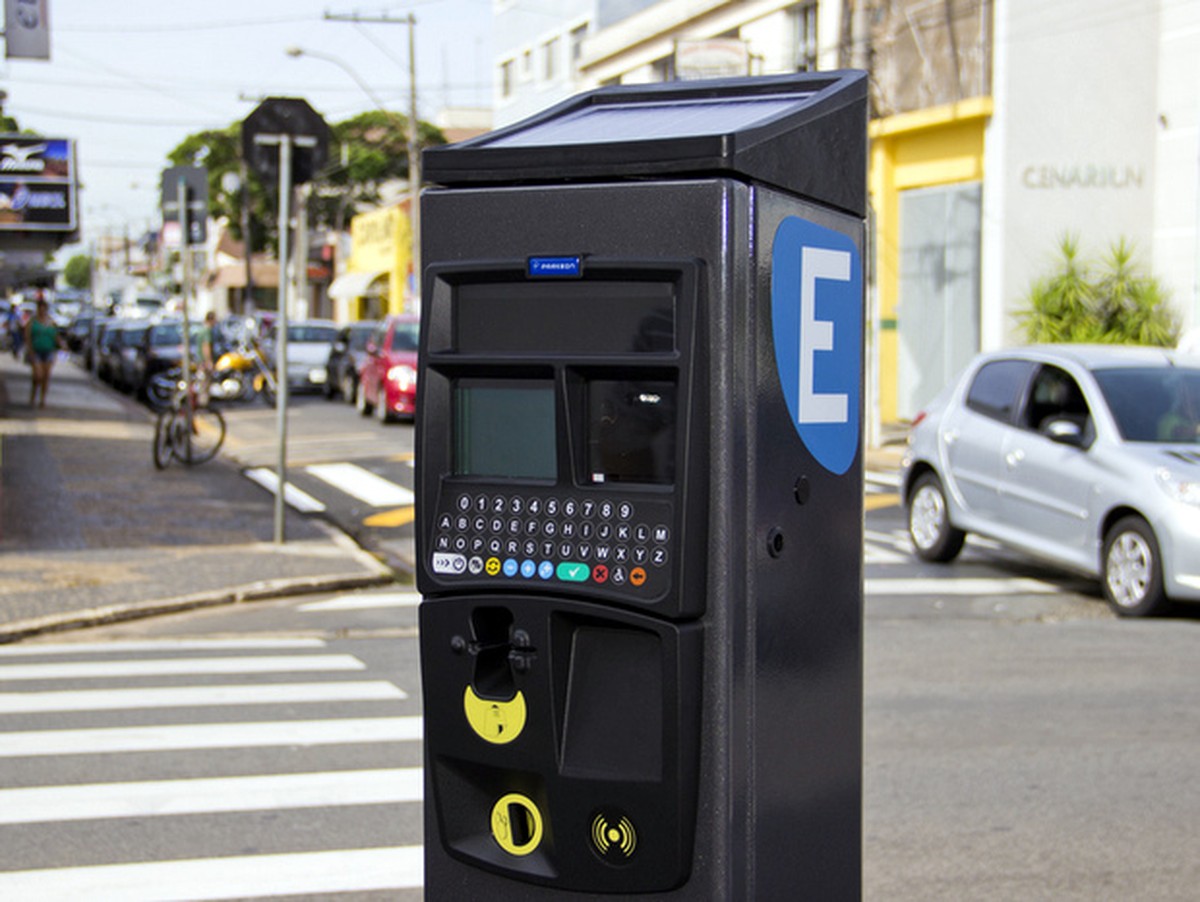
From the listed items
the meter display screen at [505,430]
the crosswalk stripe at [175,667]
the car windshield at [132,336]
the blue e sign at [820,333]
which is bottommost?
the crosswalk stripe at [175,667]

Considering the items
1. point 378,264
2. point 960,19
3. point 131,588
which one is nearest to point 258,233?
point 378,264

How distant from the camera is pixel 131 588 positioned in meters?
11.4

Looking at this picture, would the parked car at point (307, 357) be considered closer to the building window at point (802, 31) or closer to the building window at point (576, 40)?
the building window at point (802, 31)

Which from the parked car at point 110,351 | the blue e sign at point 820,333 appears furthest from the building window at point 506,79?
the blue e sign at point 820,333

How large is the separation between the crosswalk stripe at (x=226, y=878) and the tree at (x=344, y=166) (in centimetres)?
6895

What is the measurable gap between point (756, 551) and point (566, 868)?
70 centimetres

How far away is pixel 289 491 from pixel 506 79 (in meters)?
35.6

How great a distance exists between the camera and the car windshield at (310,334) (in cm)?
3469

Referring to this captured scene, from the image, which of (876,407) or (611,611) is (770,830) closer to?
(611,611)

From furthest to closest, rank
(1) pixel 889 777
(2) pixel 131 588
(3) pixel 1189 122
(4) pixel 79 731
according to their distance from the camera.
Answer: (3) pixel 1189 122 < (2) pixel 131 588 < (4) pixel 79 731 < (1) pixel 889 777

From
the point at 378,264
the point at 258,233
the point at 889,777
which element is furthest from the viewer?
the point at 258,233

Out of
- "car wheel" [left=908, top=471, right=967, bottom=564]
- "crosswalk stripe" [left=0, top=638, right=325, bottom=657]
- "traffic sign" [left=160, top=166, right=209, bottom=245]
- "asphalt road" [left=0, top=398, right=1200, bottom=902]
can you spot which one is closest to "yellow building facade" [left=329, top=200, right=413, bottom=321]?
"traffic sign" [left=160, top=166, right=209, bottom=245]

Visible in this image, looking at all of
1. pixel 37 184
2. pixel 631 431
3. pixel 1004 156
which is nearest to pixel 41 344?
pixel 37 184

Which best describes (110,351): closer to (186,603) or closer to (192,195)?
(192,195)
